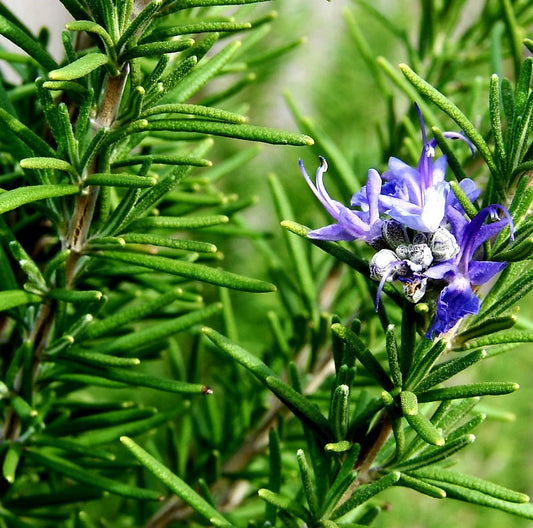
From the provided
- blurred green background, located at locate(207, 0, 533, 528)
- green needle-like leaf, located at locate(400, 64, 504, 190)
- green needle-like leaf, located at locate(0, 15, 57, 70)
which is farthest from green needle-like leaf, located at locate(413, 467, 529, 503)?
blurred green background, located at locate(207, 0, 533, 528)

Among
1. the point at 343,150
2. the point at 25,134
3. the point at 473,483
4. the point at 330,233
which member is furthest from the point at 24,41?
the point at 343,150

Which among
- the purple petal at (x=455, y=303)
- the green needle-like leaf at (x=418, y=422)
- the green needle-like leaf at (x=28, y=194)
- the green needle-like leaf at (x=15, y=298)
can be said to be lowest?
the green needle-like leaf at (x=418, y=422)

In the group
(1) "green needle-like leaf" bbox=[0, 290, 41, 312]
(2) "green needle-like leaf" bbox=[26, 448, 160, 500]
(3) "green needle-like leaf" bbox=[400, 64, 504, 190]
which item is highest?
(3) "green needle-like leaf" bbox=[400, 64, 504, 190]

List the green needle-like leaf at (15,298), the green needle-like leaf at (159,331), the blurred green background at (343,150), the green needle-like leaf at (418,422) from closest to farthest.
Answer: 1. the green needle-like leaf at (418,422)
2. the green needle-like leaf at (15,298)
3. the green needle-like leaf at (159,331)
4. the blurred green background at (343,150)

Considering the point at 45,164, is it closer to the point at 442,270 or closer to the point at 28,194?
the point at 28,194

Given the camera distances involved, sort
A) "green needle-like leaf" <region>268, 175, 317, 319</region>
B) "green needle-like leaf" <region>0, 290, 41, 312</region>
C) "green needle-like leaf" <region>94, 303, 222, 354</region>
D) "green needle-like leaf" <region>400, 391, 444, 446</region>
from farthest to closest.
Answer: "green needle-like leaf" <region>268, 175, 317, 319</region> < "green needle-like leaf" <region>94, 303, 222, 354</region> < "green needle-like leaf" <region>0, 290, 41, 312</region> < "green needle-like leaf" <region>400, 391, 444, 446</region>

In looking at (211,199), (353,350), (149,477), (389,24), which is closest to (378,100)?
(389,24)

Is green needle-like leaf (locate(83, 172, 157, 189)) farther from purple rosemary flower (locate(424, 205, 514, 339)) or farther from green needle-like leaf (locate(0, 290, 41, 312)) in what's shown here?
purple rosemary flower (locate(424, 205, 514, 339))

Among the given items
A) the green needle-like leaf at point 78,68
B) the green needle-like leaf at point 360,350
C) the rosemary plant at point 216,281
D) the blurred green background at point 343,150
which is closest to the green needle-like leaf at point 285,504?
the rosemary plant at point 216,281

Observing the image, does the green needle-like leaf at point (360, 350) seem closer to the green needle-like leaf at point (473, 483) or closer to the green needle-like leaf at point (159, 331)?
the green needle-like leaf at point (473, 483)
